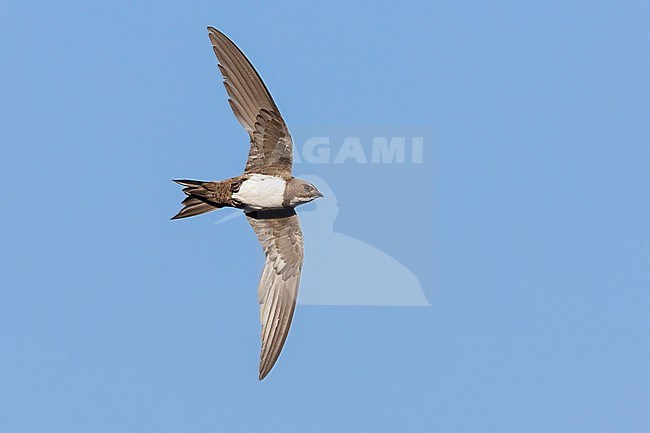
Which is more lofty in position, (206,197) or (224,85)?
(224,85)

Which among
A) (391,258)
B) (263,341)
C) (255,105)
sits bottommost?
(263,341)

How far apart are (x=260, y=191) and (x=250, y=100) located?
0.95 m

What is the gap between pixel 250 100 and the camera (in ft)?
53.5

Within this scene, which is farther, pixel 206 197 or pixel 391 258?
pixel 391 258

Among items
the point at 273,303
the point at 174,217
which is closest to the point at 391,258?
the point at 273,303

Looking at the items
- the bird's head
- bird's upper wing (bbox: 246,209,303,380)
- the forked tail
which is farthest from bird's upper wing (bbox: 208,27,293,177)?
bird's upper wing (bbox: 246,209,303,380)

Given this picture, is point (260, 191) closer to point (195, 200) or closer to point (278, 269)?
point (195, 200)

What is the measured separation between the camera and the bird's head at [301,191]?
16.2 metres

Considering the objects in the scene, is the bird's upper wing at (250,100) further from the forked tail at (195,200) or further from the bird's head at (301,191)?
the forked tail at (195,200)

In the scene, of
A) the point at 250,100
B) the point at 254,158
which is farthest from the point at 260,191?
the point at 250,100

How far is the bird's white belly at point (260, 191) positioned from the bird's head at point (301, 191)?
0.24 feet

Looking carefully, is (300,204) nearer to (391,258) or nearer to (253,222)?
(253,222)

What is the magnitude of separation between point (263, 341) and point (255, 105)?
2505 millimetres

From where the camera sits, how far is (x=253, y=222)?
17.0 metres
